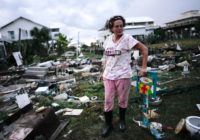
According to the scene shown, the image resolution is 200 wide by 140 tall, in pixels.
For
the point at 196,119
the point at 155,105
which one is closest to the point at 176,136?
the point at 196,119

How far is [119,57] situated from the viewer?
10.2 feet

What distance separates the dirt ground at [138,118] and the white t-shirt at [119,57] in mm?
1031

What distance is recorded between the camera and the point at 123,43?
10.1 feet

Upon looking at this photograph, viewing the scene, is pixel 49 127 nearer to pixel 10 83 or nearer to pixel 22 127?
pixel 22 127

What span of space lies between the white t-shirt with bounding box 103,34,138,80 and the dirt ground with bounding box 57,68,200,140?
1031 millimetres

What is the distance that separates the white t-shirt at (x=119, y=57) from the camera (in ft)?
10.1

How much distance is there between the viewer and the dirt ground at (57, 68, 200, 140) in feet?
11.1

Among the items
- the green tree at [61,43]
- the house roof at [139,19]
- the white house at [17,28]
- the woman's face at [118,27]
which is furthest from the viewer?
the house roof at [139,19]

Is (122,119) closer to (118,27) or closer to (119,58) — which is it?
(119,58)

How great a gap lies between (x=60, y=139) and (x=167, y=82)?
466 centimetres

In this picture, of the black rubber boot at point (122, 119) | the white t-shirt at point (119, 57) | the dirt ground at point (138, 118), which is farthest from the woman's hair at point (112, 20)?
the dirt ground at point (138, 118)

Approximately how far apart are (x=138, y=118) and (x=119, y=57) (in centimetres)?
155

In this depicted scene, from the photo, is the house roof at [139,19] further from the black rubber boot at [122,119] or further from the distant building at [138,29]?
the black rubber boot at [122,119]

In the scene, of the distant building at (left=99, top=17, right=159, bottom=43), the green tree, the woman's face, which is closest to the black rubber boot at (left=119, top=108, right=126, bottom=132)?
the woman's face
